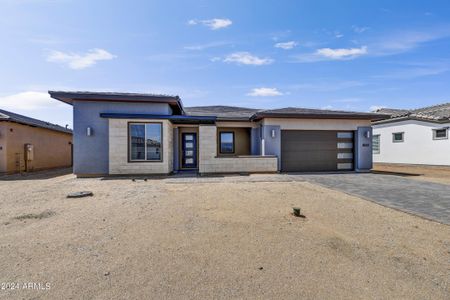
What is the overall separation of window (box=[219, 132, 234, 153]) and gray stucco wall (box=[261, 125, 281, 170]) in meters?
3.43

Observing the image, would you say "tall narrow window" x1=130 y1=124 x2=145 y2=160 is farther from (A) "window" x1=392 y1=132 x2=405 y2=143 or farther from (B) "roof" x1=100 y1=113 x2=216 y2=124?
(A) "window" x1=392 y1=132 x2=405 y2=143

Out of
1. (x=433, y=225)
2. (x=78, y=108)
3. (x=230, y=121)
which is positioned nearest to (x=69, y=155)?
(x=78, y=108)

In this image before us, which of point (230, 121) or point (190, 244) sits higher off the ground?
point (230, 121)

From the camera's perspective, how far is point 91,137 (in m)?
11.7

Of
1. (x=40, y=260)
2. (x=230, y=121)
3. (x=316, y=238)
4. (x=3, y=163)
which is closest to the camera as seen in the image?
(x=40, y=260)

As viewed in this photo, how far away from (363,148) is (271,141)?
5691 mm

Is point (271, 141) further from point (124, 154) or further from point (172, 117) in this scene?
point (124, 154)

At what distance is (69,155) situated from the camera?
20.6m

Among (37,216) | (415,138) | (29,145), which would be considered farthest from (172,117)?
(415,138)

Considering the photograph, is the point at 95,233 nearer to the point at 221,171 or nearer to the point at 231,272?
the point at 231,272

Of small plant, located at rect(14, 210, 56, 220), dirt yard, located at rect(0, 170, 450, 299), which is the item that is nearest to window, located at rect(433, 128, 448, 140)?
dirt yard, located at rect(0, 170, 450, 299)

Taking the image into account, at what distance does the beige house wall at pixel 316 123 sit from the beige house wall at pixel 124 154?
5763 millimetres

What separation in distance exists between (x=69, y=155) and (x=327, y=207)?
2215cm

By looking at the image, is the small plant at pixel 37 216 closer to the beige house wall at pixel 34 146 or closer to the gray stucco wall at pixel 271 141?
the gray stucco wall at pixel 271 141
